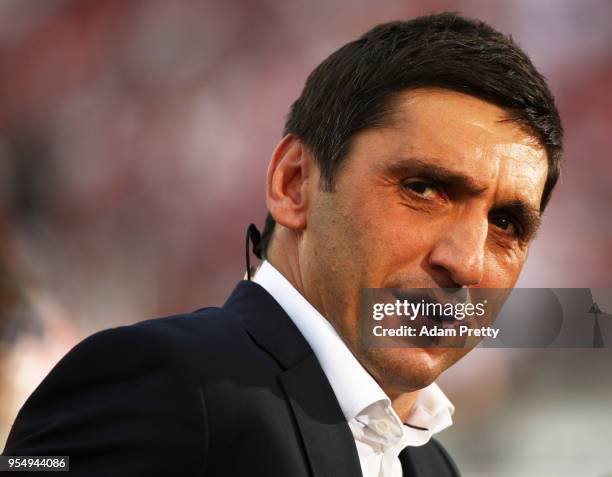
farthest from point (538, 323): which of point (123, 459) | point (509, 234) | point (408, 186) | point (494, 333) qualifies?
point (123, 459)

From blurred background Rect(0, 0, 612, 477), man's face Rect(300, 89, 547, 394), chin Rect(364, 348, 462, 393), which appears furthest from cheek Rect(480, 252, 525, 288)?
blurred background Rect(0, 0, 612, 477)

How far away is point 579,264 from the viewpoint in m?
3.39

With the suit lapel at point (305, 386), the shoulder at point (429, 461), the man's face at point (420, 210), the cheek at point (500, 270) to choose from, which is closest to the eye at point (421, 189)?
the man's face at point (420, 210)

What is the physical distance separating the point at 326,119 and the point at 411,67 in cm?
13

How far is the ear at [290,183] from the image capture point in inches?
43.0

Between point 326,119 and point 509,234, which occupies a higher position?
point 326,119

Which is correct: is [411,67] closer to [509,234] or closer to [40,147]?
[509,234]

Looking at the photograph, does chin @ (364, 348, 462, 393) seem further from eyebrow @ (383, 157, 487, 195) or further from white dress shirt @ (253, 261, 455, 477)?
eyebrow @ (383, 157, 487, 195)

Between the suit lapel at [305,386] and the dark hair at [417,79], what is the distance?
0.56 feet

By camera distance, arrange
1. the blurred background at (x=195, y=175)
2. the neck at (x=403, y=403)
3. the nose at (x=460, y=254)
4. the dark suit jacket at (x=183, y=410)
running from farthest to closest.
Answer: the blurred background at (x=195, y=175) → the neck at (x=403, y=403) → the nose at (x=460, y=254) → the dark suit jacket at (x=183, y=410)

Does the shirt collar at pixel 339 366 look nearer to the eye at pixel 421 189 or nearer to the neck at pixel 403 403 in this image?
the neck at pixel 403 403

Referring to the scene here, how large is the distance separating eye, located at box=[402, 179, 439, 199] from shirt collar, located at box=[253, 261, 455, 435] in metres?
0.19

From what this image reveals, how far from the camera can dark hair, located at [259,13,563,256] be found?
1028 millimetres

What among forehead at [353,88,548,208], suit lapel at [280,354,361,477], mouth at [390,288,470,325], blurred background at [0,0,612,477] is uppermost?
blurred background at [0,0,612,477]
